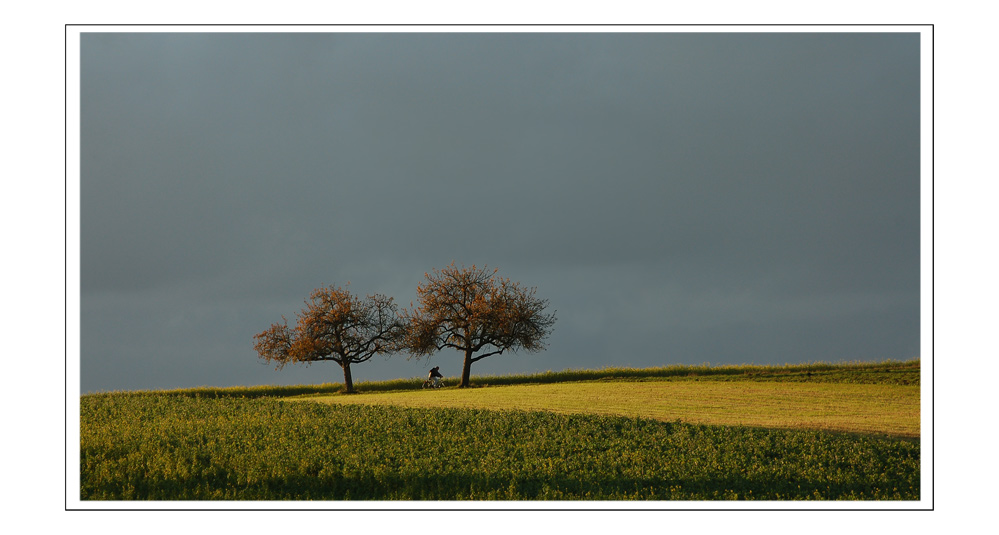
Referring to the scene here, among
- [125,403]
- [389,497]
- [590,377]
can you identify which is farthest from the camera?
[590,377]

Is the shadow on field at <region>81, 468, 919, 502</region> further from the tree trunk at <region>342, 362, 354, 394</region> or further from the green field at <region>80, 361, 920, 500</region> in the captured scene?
the tree trunk at <region>342, 362, 354, 394</region>

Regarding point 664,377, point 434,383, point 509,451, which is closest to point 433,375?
point 434,383

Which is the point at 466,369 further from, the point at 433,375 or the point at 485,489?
the point at 485,489

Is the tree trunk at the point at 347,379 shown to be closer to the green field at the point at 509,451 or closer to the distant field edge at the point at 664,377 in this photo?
the distant field edge at the point at 664,377

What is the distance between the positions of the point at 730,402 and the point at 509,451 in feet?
52.9

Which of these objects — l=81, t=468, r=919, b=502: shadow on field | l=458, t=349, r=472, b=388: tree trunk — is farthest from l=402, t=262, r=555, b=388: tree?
l=81, t=468, r=919, b=502: shadow on field

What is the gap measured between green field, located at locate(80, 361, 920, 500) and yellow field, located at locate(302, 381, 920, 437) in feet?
0.51

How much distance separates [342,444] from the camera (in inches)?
877

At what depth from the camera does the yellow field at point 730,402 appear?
88.1 ft
